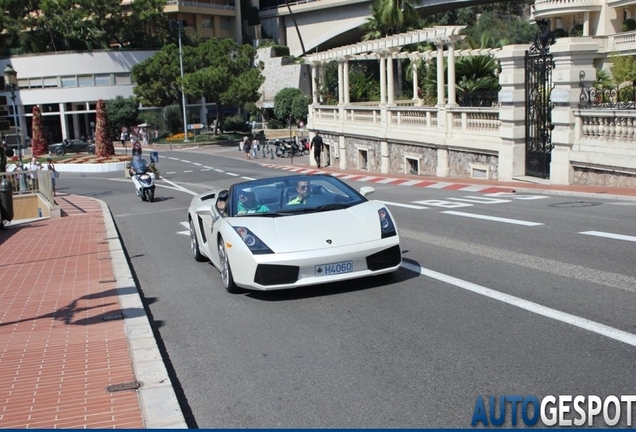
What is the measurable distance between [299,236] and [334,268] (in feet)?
1.75

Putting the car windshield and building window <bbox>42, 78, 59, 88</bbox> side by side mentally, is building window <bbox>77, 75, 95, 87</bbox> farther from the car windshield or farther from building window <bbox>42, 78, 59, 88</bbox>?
Answer: the car windshield

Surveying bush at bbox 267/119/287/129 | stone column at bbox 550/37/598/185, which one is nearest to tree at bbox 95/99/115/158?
bush at bbox 267/119/287/129

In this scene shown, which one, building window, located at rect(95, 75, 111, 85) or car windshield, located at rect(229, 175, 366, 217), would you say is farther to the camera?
building window, located at rect(95, 75, 111, 85)

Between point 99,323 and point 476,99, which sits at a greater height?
point 476,99

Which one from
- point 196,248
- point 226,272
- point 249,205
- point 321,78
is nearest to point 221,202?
point 249,205

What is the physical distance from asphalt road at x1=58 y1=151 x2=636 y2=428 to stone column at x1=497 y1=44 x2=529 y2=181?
10577 mm

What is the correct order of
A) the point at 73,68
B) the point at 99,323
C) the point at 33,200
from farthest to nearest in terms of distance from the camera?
the point at 73,68 → the point at 33,200 → the point at 99,323

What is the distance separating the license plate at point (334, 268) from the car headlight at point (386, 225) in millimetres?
622

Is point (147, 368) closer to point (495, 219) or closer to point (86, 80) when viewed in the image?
point (495, 219)

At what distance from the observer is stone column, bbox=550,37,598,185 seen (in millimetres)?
19531

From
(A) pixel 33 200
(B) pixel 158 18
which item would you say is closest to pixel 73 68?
(B) pixel 158 18

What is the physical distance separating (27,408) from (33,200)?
845 inches

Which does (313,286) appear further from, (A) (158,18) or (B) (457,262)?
(A) (158,18)

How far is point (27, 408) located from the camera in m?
5.66
